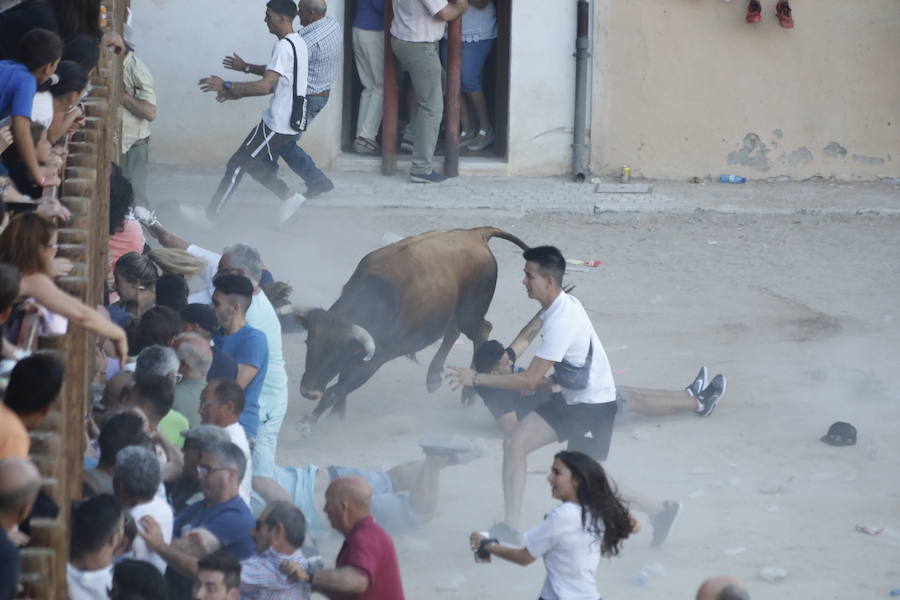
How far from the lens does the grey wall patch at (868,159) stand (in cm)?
1488

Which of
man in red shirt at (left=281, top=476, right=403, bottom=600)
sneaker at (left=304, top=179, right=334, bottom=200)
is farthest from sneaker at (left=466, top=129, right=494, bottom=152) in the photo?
man in red shirt at (left=281, top=476, right=403, bottom=600)

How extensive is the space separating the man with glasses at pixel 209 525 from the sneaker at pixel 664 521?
244 cm

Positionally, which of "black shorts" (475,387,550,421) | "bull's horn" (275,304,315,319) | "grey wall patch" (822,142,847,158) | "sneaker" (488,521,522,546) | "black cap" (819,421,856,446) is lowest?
"sneaker" (488,521,522,546)

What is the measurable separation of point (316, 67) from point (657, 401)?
518 cm

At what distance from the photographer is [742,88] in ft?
48.0

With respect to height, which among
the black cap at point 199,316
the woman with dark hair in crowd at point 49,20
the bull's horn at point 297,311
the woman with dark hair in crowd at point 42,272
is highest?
the woman with dark hair in crowd at point 49,20

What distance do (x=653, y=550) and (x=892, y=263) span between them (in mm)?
6213

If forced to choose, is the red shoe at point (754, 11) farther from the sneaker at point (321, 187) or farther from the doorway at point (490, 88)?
the sneaker at point (321, 187)

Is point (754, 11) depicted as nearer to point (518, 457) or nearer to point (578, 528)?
point (518, 457)

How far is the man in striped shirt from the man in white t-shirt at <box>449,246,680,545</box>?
5.61 metres

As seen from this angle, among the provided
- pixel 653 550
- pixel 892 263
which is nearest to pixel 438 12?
pixel 892 263

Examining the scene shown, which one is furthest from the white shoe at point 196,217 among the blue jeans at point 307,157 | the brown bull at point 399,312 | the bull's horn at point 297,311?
the bull's horn at point 297,311

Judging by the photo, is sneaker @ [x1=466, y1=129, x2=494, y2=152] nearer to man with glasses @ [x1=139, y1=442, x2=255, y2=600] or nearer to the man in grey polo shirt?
the man in grey polo shirt

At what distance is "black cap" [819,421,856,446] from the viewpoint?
8555 mm
